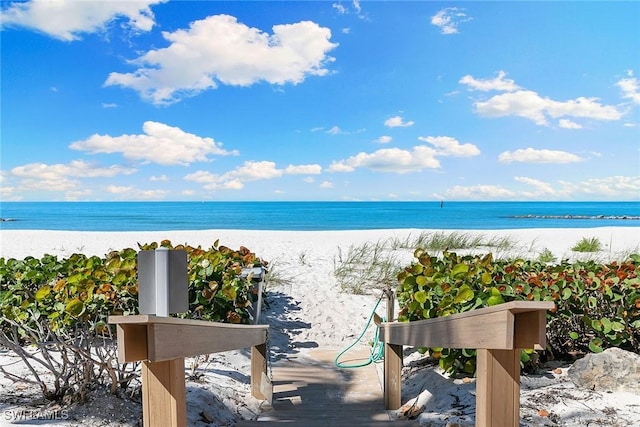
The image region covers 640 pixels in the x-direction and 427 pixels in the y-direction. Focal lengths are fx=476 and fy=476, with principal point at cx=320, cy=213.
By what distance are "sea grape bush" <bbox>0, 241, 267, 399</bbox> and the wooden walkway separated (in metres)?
0.85

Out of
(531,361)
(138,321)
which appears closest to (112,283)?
(138,321)

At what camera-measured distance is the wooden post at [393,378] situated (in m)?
4.06

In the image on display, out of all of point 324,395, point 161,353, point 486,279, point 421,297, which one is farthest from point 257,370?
point 161,353

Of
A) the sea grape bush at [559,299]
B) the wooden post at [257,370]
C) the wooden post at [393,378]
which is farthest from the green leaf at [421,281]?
the wooden post at [257,370]

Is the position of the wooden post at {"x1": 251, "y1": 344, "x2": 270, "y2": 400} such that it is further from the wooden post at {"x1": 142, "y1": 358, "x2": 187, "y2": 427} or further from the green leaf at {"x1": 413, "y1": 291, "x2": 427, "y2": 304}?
the wooden post at {"x1": 142, "y1": 358, "x2": 187, "y2": 427}

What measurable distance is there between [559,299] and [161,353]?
3.48 metres

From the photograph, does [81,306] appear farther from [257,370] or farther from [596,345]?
[596,345]

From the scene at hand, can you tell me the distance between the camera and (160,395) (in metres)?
1.89

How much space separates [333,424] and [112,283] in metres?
2.18

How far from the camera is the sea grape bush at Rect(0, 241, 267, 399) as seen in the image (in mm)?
3207

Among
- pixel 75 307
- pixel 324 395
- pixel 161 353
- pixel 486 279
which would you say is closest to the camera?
pixel 161 353

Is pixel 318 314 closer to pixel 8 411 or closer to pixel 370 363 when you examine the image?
pixel 370 363

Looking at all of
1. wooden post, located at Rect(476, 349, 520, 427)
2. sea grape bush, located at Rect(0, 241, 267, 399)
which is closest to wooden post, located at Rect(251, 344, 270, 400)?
sea grape bush, located at Rect(0, 241, 267, 399)

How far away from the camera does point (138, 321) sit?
5.36 ft
